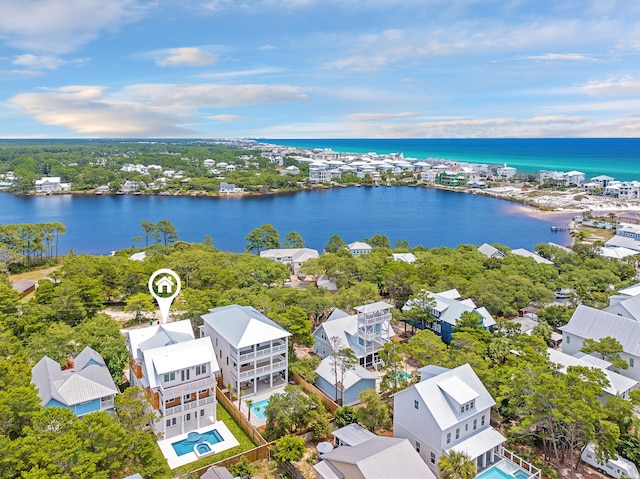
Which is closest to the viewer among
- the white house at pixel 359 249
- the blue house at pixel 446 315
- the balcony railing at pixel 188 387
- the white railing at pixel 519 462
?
the white railing at pixel 519 462

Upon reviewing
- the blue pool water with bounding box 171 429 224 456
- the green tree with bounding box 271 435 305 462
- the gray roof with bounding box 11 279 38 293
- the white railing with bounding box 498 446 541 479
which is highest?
the green tree with bounding box 271 435 305 462

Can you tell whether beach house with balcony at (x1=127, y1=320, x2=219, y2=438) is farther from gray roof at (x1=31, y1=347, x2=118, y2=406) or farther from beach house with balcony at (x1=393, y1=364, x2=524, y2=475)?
beach house with balcony at (x1=393, y1=364, x2=524, y2=475)

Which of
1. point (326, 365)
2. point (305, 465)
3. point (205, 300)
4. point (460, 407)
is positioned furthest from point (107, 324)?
point (460, 407)

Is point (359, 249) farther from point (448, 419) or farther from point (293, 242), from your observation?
point (448, 419)

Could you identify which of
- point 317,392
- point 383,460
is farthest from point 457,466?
point 317,392

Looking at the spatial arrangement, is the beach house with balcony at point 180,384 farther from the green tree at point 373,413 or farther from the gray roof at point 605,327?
the gray roof at point 605,327

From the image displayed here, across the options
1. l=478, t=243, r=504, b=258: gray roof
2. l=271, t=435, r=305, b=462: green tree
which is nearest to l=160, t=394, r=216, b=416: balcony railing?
l=271, t=435, r=305, b=462: green tree

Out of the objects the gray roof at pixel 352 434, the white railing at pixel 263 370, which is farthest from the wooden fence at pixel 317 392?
the gray roof at pixel 352 434
